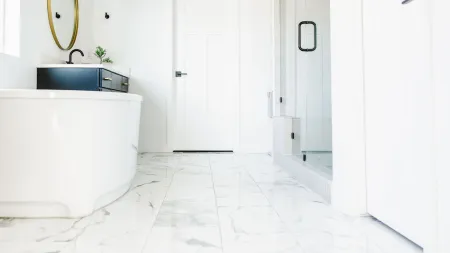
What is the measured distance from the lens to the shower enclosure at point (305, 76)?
7.32 feet

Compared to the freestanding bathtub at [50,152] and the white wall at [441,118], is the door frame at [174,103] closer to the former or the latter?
the freestanding bathtub at [50,152]

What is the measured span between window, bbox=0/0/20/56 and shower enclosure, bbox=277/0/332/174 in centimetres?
206

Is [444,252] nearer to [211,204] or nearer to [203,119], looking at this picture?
[211,204]

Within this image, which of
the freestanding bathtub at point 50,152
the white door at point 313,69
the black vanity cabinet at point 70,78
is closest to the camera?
the freestanding bathtub at point 50,152

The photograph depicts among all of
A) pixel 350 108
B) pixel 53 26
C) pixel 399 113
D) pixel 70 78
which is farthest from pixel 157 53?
pixel 399 113

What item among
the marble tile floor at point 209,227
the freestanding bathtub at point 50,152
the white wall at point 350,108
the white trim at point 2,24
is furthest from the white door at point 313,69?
the white trim at point 2,24

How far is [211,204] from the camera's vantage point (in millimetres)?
1454

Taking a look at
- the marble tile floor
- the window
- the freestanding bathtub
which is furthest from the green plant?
the freestanding bathtub

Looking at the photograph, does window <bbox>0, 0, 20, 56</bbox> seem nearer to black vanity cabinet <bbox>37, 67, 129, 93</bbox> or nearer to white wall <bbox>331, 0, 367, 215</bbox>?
black vanity cabinet <bbox>37, 67, 129, 93</bbox>

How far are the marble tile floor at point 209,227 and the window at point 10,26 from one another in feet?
4.60

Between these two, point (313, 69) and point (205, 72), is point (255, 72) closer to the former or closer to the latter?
point (205, 72)

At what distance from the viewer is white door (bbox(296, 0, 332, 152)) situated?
2.23 meters

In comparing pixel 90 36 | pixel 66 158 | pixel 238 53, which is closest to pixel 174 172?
pixel 66 158

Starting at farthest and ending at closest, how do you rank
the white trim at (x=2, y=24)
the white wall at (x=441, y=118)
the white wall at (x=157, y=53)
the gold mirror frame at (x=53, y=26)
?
the white wall at (x=157, y=53), the gold mirror frame at (x=53, y=26), the white trim at (x=2, y=24), the white wall at (x=441, y=118)
